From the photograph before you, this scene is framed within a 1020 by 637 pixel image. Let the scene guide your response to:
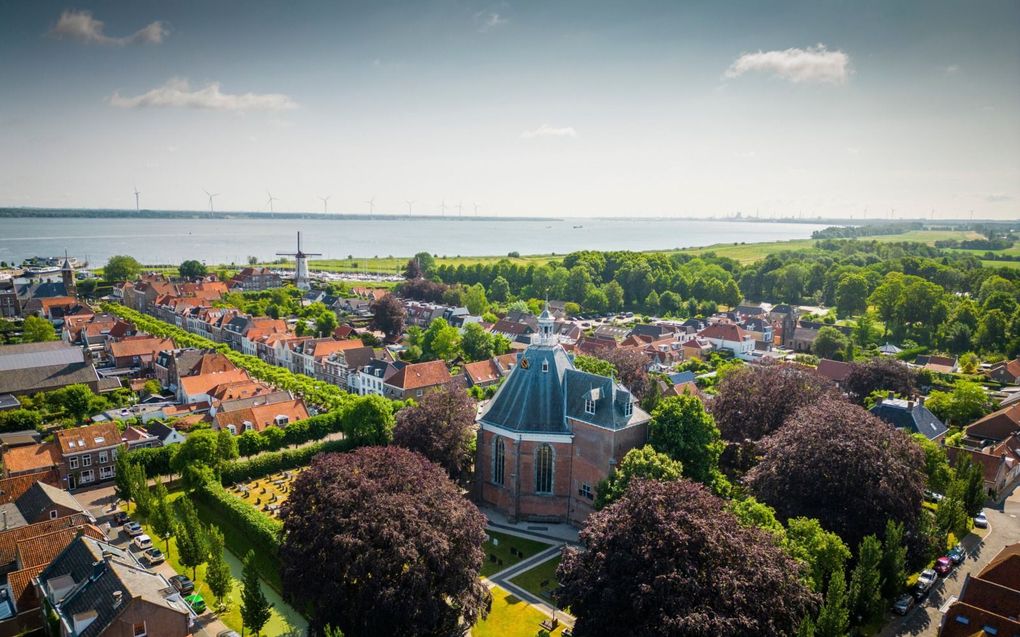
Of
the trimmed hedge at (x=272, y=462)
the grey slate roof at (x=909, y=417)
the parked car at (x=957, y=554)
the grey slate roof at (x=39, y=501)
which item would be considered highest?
the grey slate roof at (x=909, y=417)

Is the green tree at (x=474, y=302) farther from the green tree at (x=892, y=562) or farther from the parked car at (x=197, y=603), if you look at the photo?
the green tree at (x=892, y=562)

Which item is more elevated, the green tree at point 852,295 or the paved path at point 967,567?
the green tree at point 852,295

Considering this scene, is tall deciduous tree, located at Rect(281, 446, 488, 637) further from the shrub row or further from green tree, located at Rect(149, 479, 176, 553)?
green tree, located at Rect(149, 479, 176, 553)

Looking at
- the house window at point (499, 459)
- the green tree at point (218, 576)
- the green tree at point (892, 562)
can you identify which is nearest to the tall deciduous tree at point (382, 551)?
the green tree at point (218, 576)

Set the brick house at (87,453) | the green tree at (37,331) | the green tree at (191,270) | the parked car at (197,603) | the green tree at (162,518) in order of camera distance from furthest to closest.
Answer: the green tree at (191,270) < the green tree at (37,331) < the brick house at (87,453) < the green tree at (162,518) < the parked car at (197,603)

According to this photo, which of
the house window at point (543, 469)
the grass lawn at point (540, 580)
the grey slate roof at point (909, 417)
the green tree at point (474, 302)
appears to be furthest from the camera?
the green tree at point (474, 302)

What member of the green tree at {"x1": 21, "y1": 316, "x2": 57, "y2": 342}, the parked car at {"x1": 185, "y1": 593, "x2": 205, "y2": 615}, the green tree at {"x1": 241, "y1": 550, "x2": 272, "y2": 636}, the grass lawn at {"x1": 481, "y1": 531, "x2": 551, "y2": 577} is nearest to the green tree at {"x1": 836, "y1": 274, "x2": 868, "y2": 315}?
the grass lawn at {"x1": 481, "y1": 531, "x2": 551, "y2": 577}
